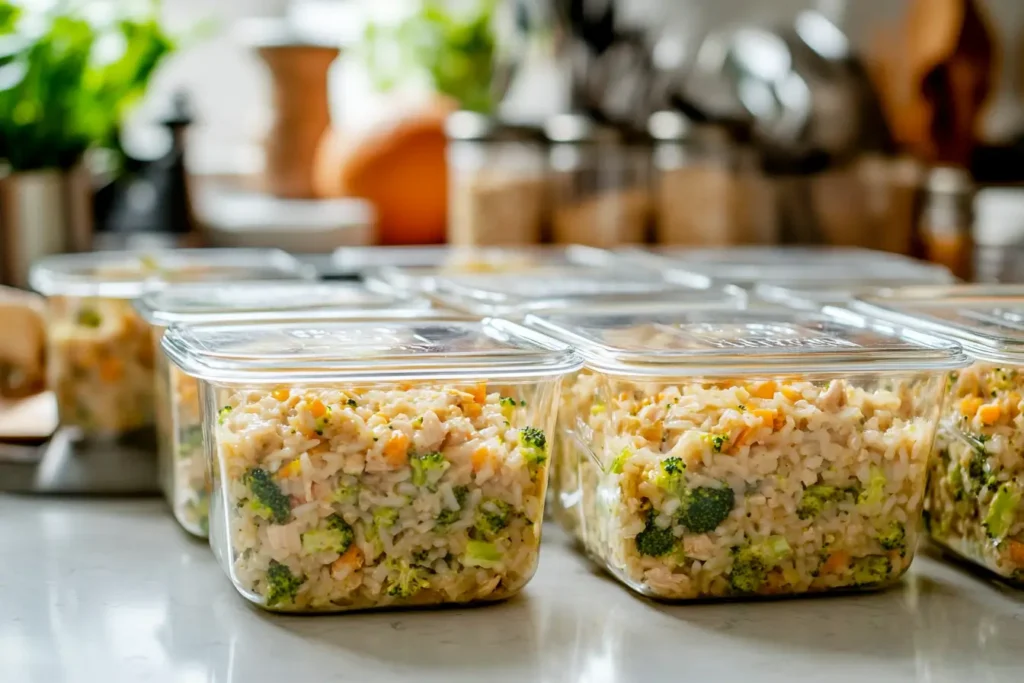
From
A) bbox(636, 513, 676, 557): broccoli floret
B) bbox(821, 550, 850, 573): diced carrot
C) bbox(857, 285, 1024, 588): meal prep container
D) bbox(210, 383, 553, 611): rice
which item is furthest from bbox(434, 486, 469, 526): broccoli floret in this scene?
bbox(857, 285, 1024, 588): meal prep container

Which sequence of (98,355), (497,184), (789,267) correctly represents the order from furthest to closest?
(497,184) < (789,267) < (98,355)

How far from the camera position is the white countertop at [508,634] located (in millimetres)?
762

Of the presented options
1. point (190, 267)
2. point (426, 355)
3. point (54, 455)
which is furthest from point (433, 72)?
point (426, 355)

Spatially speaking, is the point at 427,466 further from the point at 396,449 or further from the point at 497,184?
the point at 497,184

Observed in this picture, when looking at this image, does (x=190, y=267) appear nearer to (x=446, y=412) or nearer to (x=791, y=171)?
(x=446, y=412)

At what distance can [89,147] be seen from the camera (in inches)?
75.6

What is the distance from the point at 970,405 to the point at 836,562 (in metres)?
0.15

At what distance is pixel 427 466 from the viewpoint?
804mm

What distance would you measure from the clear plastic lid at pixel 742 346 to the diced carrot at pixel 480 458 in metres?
0.09

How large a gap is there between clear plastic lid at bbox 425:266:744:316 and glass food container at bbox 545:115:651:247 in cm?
45

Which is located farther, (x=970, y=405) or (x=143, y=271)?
(x=143, y=271)

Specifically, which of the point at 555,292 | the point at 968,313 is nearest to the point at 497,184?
the point at 555,292

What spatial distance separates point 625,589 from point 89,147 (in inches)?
51.8

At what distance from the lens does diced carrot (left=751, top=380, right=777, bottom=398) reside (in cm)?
85
